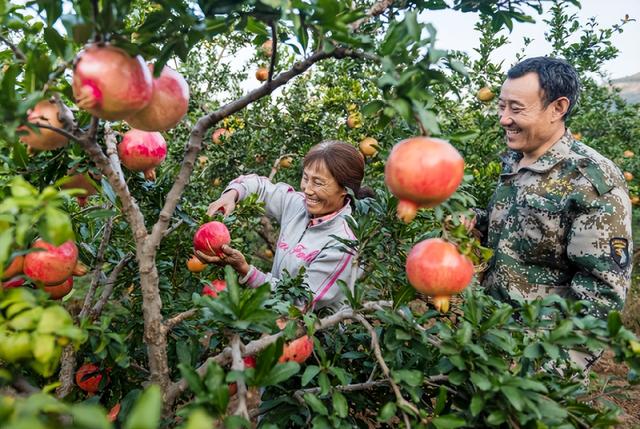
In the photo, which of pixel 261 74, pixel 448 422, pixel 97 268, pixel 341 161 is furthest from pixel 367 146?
pixel 448 422

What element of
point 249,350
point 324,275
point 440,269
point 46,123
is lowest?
point 324,275

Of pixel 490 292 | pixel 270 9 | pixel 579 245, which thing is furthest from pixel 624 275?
pixel 270 9

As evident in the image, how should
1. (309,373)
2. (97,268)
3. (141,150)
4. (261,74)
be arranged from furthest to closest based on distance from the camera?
(261,74)
(97,268)
(141,150)
(309,373)

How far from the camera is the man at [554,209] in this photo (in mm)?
1599

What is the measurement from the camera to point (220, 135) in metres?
3.12

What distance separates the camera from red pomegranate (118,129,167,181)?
1.19m

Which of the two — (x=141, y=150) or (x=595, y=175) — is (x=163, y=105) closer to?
(x=141, y=150)

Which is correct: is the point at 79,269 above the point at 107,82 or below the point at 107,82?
below

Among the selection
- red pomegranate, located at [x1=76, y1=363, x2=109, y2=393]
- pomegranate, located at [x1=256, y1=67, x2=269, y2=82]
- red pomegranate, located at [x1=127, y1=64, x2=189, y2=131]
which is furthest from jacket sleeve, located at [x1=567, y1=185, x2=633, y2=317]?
pomegranate, located at [x1=256, y1=67, x2=269, y2=82]

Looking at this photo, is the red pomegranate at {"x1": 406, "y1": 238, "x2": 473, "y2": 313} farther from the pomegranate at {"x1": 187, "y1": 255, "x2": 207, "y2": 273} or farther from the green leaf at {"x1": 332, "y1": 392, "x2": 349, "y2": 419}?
the pomegranate at {"x1": 187, "y1": 255, "x2": 207, "y2": 273}

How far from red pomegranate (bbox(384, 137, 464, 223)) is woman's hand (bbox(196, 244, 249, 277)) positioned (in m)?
0.84

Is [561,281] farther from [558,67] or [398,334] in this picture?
[398,334]

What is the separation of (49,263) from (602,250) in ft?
5.62

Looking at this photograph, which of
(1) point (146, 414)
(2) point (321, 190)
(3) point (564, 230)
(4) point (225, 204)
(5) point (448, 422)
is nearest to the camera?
(1) point (146, 414)
